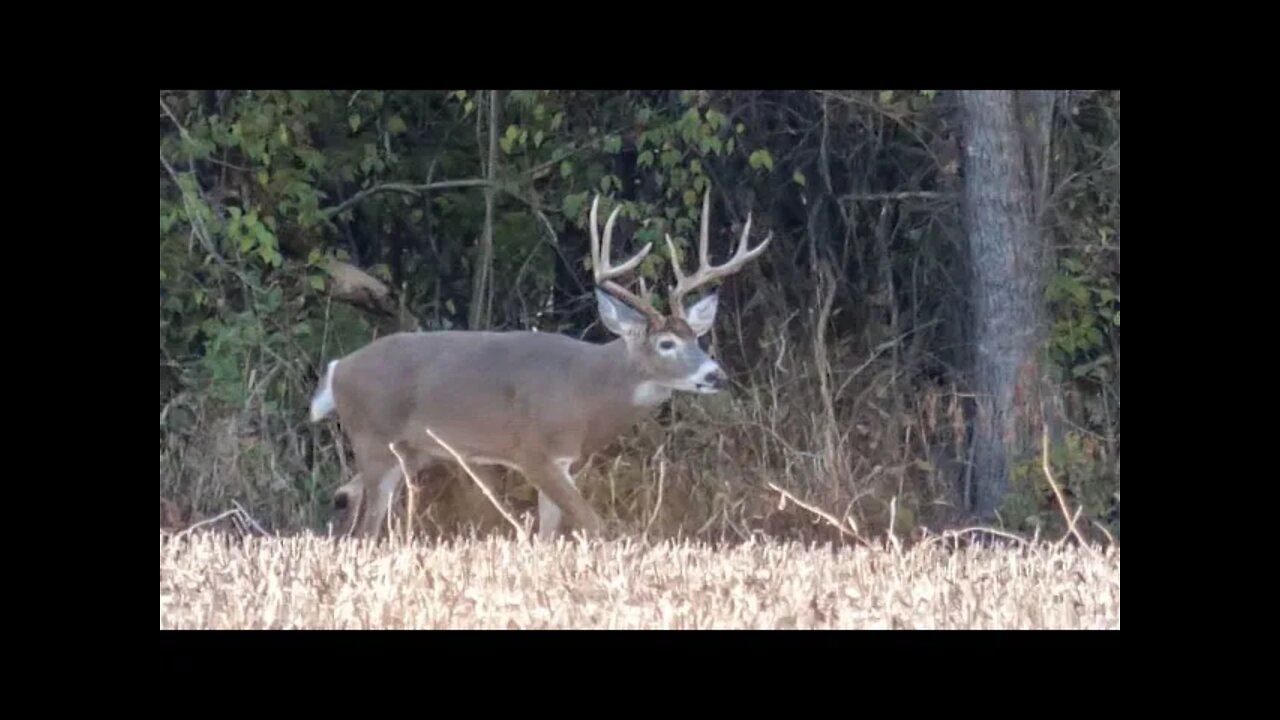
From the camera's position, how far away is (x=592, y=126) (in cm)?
1249

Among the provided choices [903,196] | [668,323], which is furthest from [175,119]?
[903,196]

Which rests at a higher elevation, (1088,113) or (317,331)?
(1088,113)

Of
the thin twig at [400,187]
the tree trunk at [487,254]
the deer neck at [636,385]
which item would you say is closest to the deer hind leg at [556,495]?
the deer neck at [636,385]

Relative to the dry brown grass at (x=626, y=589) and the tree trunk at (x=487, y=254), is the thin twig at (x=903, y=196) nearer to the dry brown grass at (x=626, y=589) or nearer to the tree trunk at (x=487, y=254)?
the tree trunk at (x=487, y=254)

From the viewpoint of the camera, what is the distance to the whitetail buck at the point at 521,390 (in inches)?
431

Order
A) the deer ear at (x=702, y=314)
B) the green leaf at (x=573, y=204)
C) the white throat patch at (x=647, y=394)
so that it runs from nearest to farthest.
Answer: the white throat patch at (x=647, y=394)
the deer ear at (x=702, y=314)
the green leaf at (x=573, y=204)

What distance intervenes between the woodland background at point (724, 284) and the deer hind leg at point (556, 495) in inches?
20.8

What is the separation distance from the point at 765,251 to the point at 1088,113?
2089 mm

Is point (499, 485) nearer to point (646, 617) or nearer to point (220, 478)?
point (220, 478)

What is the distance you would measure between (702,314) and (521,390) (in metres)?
1.12

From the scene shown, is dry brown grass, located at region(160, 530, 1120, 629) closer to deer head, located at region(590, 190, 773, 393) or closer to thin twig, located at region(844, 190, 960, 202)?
deer head, located at region(590, 190, 773, 393)

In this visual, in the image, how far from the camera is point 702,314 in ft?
37.3

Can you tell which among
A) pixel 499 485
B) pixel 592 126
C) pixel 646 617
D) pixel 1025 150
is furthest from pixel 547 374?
pixel 646 617

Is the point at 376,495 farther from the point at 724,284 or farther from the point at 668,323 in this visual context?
the point at 724,284
